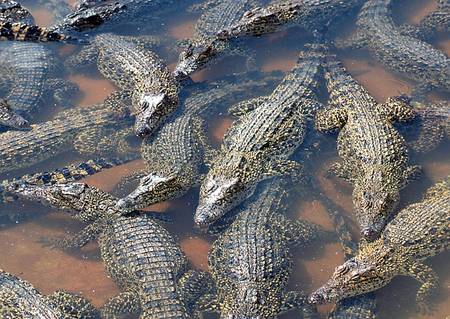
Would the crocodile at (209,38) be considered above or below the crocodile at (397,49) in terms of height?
above

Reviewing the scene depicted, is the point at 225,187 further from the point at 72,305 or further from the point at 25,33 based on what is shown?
the point at 25,33

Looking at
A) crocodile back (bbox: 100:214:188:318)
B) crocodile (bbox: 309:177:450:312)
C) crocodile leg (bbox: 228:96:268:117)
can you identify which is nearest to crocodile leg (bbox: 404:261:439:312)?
crocodile (bbox: 309:177:450:312)

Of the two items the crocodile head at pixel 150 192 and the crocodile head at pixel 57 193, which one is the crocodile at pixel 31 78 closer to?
the crocodile head at pixel 57 193

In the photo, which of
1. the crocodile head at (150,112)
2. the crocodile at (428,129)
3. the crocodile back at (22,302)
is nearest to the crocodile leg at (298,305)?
the crocodile back at (22,302)

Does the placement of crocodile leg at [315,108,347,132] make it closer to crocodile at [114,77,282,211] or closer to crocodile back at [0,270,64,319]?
crocodile at [114,77,282,211]

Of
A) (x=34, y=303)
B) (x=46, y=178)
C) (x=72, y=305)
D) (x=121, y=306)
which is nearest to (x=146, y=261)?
(x=121, y=306)

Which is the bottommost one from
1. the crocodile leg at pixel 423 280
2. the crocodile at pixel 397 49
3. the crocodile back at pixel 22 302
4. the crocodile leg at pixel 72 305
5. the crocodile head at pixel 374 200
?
the crocodile leg at pixel 423 280
